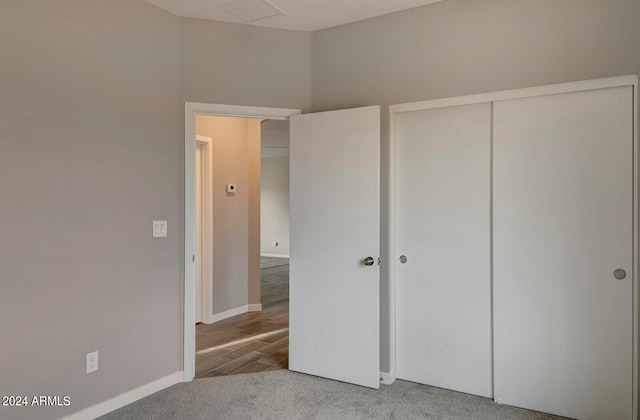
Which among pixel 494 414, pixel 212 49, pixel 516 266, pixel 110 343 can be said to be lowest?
pixel 494 414

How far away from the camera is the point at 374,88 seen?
10.6ft

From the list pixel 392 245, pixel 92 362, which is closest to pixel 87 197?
pixel 92 362

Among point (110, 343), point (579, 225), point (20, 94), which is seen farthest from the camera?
point (110, 343)

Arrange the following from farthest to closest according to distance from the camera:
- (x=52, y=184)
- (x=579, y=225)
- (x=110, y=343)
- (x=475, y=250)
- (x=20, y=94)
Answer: (x=475, y=250), (x=110, y=343), (x=579, y=225), (x=52, y=184), (x=20, y=94)

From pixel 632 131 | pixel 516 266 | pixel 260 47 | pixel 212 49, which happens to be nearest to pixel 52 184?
pixel 212 49

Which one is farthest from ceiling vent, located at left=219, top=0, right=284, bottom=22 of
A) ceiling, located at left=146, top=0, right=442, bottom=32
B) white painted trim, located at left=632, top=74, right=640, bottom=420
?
white painted trim, located at left=632, top=74, right=640, bottom=420

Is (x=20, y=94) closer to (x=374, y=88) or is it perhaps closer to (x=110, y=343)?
(x=110, y=343)

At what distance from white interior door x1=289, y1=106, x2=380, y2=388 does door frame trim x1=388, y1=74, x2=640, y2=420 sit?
0.20m

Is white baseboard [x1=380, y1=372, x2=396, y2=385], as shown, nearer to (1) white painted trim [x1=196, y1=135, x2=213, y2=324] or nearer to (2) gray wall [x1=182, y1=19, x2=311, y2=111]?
(2) gray wall [x1=182, y1=19, x2=311, y2=111]

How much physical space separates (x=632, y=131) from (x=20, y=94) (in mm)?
3296

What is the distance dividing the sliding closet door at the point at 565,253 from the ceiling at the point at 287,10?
3.60 ft

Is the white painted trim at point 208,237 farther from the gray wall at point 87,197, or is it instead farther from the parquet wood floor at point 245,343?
the gray wall at point 87,197

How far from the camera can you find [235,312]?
5.15 meters

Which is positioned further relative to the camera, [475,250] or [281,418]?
[475,250]
